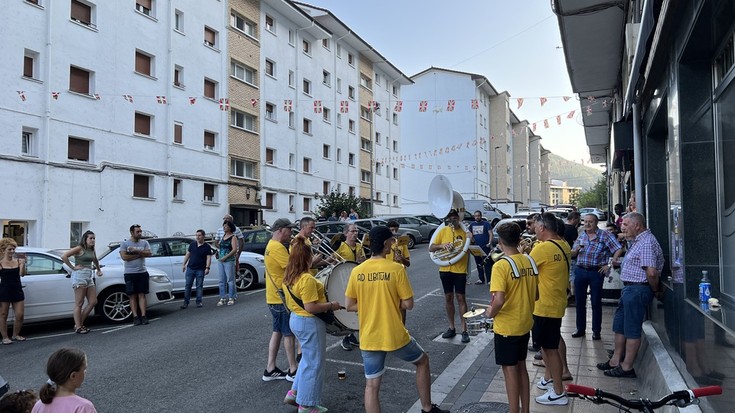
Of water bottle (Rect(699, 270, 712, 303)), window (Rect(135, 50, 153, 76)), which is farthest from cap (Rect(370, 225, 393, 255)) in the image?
window (Rect(135, 50, 153, 76))

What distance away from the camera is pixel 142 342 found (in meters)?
→ 7.75

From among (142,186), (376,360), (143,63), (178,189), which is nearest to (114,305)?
(376,360)

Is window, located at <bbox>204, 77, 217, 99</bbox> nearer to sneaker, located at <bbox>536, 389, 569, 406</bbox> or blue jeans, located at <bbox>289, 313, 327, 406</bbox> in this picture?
blue jeans, located at <bbox>289, 313, 327, 406</bbox>

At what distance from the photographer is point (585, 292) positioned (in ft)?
23.2

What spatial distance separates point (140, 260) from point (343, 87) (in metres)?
29.7

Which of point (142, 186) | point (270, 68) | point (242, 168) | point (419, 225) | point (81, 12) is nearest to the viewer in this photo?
point (81, 12)

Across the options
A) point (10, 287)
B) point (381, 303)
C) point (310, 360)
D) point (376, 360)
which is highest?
point (381, 303)

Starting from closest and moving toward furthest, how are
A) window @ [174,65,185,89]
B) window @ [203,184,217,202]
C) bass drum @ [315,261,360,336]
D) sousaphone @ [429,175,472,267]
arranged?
1. bass drum @ [315,261,360,336]
2. sousaphone @ [429,175,472,267]
3. window @ [174,65,185,89]
4. window @ [203,184,217,202]

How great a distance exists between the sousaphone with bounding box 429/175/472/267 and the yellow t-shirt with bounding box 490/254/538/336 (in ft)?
9.66

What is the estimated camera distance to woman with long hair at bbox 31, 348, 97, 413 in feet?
9.00

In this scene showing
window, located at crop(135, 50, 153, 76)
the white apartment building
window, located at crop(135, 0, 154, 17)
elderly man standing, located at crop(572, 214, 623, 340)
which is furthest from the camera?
window, located at crop(135, 0, 154, 17)

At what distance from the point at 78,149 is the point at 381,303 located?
18.7 metres

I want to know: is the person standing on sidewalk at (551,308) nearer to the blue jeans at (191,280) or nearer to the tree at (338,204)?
the blue jeans at (191,280)

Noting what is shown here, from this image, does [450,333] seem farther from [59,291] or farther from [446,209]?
[59,291]
